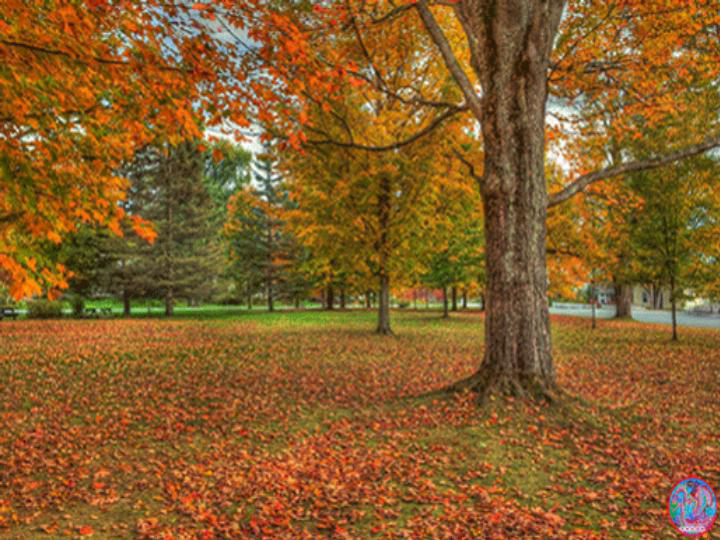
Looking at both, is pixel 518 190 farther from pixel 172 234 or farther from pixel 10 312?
pixel 172 234

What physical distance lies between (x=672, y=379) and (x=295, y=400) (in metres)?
7.42

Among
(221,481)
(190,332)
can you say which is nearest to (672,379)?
(221,481)

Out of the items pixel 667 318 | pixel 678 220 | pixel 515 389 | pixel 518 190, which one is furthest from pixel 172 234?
pixel 667 318

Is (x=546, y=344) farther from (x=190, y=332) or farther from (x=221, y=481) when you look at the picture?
(x=190, y=332)

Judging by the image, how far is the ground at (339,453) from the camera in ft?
12.1

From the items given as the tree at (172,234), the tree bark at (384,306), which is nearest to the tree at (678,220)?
the tree bark at (384,306)

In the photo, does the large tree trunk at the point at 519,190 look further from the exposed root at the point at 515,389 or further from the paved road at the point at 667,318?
the paved road at the point at 667,318

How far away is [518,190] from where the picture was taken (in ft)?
20.1

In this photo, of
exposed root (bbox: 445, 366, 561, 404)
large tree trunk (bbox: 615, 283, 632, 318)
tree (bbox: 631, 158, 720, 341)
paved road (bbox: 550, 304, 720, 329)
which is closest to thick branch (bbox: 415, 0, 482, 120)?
exposed root (bbox: 445, 366, 561, 404)

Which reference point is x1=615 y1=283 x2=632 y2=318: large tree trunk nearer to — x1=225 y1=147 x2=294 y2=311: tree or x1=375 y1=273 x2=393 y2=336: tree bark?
x1=375 y1=273 x2=393 y2=336: tree bark

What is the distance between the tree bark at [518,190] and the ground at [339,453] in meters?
0.67

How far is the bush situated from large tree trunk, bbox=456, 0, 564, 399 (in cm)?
2629

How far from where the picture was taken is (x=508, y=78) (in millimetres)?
6148

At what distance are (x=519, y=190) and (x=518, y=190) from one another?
1 cm
